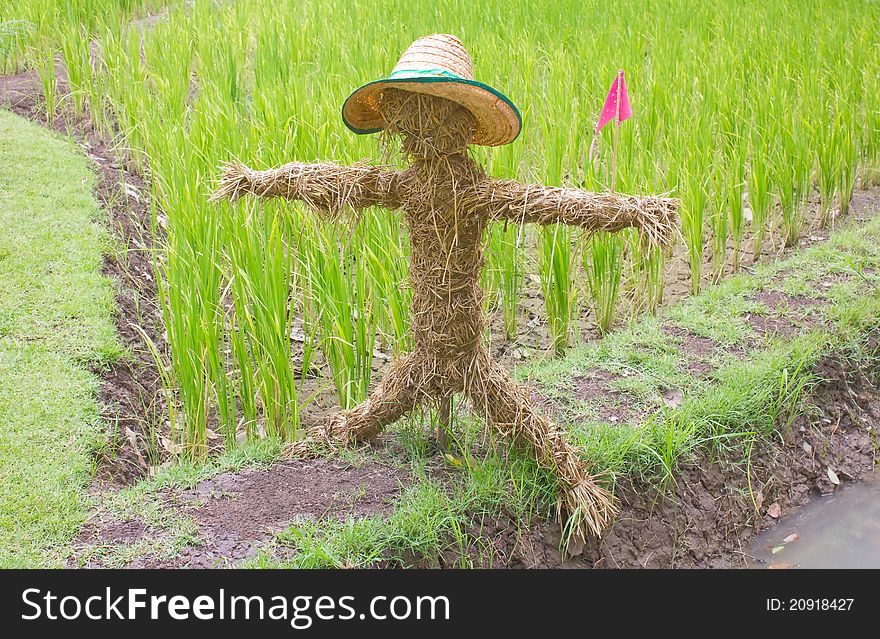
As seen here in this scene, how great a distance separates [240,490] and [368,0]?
4509 millimetres

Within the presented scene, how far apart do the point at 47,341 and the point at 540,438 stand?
1.64m

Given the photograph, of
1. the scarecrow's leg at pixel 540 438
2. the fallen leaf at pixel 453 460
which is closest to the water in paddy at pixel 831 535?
the scarecrow's leg at pixel 540 438

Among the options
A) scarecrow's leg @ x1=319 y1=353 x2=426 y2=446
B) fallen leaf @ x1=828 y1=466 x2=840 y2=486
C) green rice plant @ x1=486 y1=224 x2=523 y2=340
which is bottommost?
fallen leaf @ x1=828 y1=466 x2=840 y2=486

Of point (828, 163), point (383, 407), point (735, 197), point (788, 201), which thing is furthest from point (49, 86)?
point (828, 163)

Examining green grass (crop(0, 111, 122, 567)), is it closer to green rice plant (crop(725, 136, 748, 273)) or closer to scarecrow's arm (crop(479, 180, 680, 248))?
scarecrow's arm (crop(479, 180, 680, 248))

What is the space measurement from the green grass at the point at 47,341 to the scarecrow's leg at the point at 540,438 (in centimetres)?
103

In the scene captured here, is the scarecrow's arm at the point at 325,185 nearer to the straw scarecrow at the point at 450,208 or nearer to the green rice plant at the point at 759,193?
the straw scarecrow at the point at 450,208

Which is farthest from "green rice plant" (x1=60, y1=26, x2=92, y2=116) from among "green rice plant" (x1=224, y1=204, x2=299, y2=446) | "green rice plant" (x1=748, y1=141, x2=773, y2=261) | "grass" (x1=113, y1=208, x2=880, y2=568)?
"green rice plant" (x1=748, y1=141, x2=773, y2=261)

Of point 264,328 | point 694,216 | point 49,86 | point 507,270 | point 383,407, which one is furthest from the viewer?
point 49,86

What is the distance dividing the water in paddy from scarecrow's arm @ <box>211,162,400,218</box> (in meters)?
1.41

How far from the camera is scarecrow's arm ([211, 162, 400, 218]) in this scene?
6.10 feet

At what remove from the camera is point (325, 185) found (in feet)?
6.11

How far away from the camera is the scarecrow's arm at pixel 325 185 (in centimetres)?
186

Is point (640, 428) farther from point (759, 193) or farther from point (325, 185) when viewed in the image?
point (759, 193)
